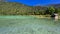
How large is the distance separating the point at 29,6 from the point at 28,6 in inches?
31.3

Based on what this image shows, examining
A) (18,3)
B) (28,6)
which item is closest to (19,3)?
(18,3)

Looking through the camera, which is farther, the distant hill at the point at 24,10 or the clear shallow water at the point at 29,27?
the distant hill at the point at 24,10

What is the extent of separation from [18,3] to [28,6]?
15.7 meters

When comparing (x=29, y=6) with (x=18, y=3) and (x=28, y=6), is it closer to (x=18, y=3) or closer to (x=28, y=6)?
(x=28, y=6)

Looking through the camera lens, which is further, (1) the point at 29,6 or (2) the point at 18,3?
(2) the point at 18,3

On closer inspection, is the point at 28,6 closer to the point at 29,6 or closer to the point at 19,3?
the point at 29,6

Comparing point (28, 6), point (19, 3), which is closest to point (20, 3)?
point (19, 3)

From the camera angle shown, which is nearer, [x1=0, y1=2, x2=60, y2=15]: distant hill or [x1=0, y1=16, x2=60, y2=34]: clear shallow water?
[x1=0, y1=16, x2=60, y2=34]: clear shallow water

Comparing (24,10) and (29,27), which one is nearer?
(29,27)

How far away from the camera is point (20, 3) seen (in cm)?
12512

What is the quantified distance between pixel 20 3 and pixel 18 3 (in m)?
1.61

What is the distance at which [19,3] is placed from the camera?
126 m

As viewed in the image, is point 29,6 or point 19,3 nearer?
point 29,6

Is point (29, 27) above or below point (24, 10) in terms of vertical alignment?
below
